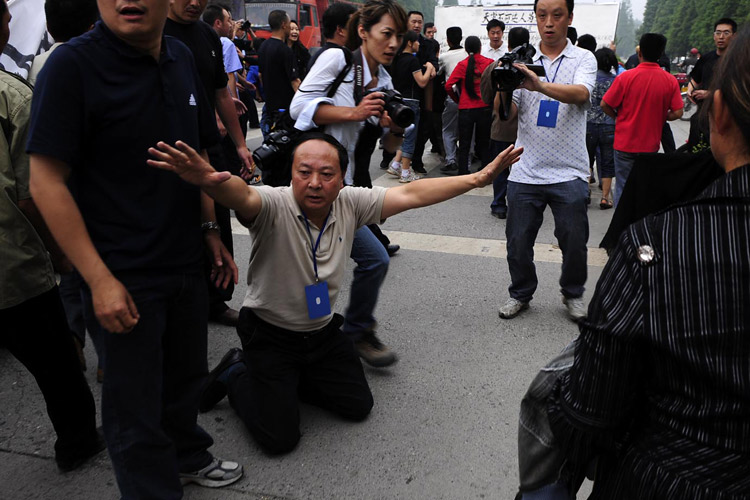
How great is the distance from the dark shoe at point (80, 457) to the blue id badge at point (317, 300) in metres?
1.02

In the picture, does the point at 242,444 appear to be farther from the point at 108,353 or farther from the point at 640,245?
the point at 640,245

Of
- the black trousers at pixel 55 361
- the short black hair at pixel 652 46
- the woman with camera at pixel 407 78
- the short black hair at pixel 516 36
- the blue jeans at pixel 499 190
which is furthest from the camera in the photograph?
the woman with camera at pixel 407 78

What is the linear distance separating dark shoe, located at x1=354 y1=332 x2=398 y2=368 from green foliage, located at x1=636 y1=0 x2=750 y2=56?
98.7 ft

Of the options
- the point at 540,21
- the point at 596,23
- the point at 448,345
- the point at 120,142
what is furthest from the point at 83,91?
the point at 596,23

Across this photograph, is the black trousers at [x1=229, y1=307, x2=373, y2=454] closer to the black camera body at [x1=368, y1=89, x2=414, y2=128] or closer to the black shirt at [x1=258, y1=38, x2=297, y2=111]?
the black camera body at [x1=368, y1=89, x2=414, y2=128]

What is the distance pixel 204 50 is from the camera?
3324 mm

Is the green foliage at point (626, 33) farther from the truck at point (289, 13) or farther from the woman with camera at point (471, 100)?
the woman with camera at point (471, 100)

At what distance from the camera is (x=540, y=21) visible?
3650mm

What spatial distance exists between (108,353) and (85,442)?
869 mm

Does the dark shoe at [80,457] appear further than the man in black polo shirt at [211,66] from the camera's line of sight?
No

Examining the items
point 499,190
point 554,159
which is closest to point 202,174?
point 554,159

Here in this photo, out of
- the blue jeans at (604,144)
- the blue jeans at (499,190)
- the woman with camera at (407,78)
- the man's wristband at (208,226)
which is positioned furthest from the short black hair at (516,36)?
the man's wristband at (208,226)

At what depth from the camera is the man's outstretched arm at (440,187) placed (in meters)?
2.28

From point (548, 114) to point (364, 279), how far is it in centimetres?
155
